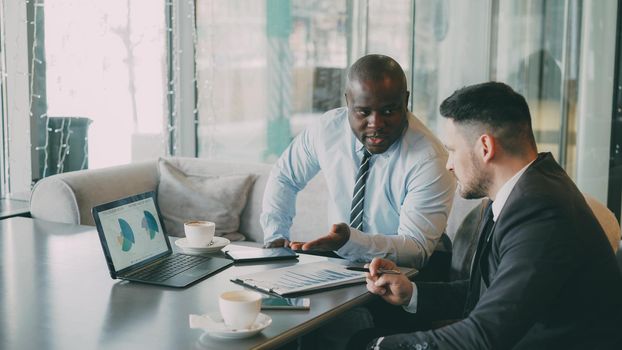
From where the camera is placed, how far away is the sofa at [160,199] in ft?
10.4

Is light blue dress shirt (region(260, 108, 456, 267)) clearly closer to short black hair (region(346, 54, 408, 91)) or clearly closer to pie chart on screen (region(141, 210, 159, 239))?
short black hair (region(346, 54, 408, 91))

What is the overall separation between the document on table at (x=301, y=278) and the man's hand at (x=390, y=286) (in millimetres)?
87

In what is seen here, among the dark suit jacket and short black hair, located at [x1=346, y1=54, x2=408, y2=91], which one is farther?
short black hair, located at [x1=346, y1=54, x2=408, y2=91]

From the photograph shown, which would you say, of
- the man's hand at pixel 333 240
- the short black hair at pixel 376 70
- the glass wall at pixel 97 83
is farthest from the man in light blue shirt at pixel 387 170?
the glass wall at pixel 97 83

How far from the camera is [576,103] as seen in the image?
3.91 metres

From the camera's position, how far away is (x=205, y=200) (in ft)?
11.7

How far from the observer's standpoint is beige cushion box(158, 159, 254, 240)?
11.6 ft

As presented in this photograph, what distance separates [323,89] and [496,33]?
105cm

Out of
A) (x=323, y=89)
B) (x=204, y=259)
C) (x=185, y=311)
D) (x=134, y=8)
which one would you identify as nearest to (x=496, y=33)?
(x=323, y=89)

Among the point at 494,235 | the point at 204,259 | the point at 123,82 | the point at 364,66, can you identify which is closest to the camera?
the point at 494,235

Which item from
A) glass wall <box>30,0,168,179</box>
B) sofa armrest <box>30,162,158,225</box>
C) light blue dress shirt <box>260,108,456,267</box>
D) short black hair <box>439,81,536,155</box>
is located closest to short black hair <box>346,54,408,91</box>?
light blue dress shirt <box>260,108,456,267</box>

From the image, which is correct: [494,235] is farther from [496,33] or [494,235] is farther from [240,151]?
[240,151]

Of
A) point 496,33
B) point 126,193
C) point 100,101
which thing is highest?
point 496,33

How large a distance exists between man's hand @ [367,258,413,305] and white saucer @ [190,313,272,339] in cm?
38
